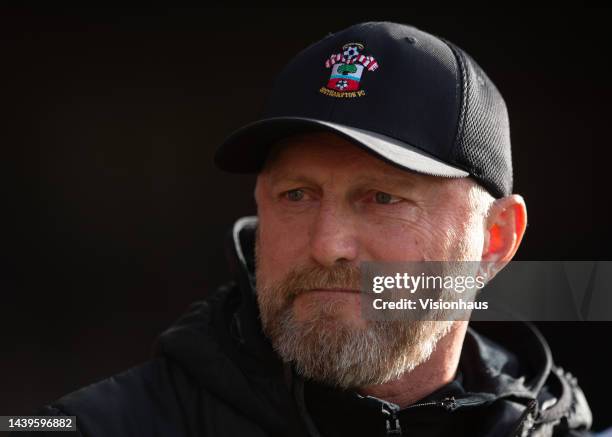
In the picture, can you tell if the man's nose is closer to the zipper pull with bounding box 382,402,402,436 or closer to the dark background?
the zipper pull with bounding box 382,402,402,436

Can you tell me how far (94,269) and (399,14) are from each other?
1.63m

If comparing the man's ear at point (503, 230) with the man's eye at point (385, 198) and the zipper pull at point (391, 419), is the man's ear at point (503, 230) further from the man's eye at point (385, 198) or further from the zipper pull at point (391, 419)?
the zipper pull at point (391, 419)

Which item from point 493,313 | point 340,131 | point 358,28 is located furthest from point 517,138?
point 340,131

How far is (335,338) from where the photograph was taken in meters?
1.54

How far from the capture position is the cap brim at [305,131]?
59.6 inches

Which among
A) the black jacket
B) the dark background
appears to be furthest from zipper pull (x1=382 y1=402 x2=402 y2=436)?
the dark background

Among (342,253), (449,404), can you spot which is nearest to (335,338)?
(342,253)

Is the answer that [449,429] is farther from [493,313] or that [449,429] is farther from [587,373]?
[587,373]

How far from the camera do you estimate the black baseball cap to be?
1.60 m

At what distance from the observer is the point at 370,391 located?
1692mm

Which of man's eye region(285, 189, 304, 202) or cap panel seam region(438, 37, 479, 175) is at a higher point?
cap panel seam region(438, 37, 479, 175)

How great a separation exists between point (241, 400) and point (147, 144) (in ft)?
6.44

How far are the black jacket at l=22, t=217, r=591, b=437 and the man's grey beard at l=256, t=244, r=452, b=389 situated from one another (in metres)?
0.06

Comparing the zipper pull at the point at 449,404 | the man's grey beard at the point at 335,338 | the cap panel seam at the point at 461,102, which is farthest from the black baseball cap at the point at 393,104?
the zipper pull at the point at 449,404
